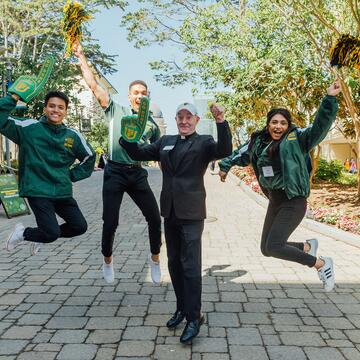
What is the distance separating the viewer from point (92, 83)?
4.55 metres

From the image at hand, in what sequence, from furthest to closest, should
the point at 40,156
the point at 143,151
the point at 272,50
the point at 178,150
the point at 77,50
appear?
the point at 272,50 < the point at 77,50 < the point at 40,156 < the point at 143,151 < the point at 178,150

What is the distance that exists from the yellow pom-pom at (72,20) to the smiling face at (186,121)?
1.81 metres

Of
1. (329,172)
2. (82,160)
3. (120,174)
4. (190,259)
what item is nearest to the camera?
(190,259)

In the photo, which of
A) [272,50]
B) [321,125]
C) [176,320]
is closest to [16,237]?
[176,320]

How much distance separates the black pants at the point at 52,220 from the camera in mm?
4113

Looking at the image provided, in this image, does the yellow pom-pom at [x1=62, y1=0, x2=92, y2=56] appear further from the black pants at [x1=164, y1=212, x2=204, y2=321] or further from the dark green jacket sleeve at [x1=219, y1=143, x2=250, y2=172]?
the black pants at [x1=164, y1=212, x2=204, y2=321]

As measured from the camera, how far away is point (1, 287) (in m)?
4.82

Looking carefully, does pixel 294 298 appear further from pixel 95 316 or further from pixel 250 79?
pixel 250 79

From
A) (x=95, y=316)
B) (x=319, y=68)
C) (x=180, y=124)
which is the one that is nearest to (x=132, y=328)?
(x=95, y=316)

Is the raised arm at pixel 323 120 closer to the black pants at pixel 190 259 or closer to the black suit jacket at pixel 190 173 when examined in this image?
the black suit jacket at pixel 190 173

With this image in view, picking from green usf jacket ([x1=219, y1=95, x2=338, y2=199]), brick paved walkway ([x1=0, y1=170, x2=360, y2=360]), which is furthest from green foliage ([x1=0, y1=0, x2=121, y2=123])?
green usf jacket ([x1=219, y1=95, x2=338, y2=199])

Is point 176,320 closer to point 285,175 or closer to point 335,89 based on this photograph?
point 285,175

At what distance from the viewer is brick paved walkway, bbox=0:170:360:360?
3.31 m

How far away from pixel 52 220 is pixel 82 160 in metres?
0.72
